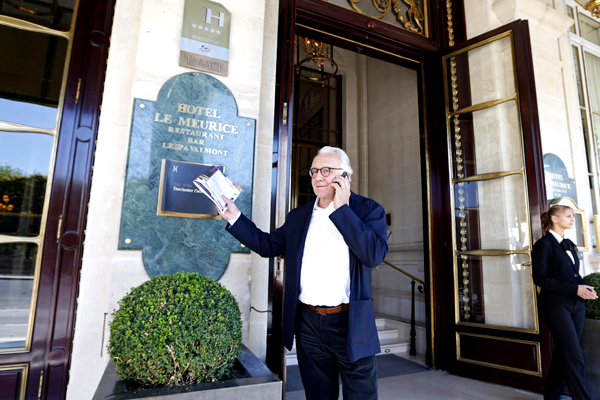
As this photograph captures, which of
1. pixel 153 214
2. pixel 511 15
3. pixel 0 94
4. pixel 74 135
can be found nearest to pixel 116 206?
pixel 153 214

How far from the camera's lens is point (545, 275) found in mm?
2855

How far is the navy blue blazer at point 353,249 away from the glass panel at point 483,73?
2836mm

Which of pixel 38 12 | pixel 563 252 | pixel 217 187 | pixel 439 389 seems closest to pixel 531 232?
pixel 563 252

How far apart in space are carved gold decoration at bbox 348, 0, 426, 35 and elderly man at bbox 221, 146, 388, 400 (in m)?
2.87

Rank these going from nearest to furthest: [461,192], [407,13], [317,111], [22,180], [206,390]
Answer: [206,390]
[22,180]
[461,192]
[407,13]
[317,111]

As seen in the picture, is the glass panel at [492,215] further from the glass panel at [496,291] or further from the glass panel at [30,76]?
the glass panel at [30,76]

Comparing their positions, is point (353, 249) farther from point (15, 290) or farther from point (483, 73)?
point (483, 73)

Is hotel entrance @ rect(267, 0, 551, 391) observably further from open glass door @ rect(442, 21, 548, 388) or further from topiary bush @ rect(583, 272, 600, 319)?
topiary bush @ rect(583, 272, 600, 319)

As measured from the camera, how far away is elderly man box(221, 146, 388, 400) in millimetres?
1625

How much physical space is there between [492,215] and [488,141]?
2.52 feet

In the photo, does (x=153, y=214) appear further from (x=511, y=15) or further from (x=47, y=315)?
(x=511, y=15)

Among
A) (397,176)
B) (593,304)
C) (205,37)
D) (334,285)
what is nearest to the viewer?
(334,285)

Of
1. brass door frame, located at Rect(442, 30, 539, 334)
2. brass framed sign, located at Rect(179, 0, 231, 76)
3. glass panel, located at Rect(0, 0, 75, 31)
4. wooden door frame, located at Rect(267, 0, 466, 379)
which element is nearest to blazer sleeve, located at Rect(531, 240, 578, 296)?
brass door frame, located at Rect(442, 30, 539, 334)

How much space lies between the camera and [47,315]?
7.07ft
